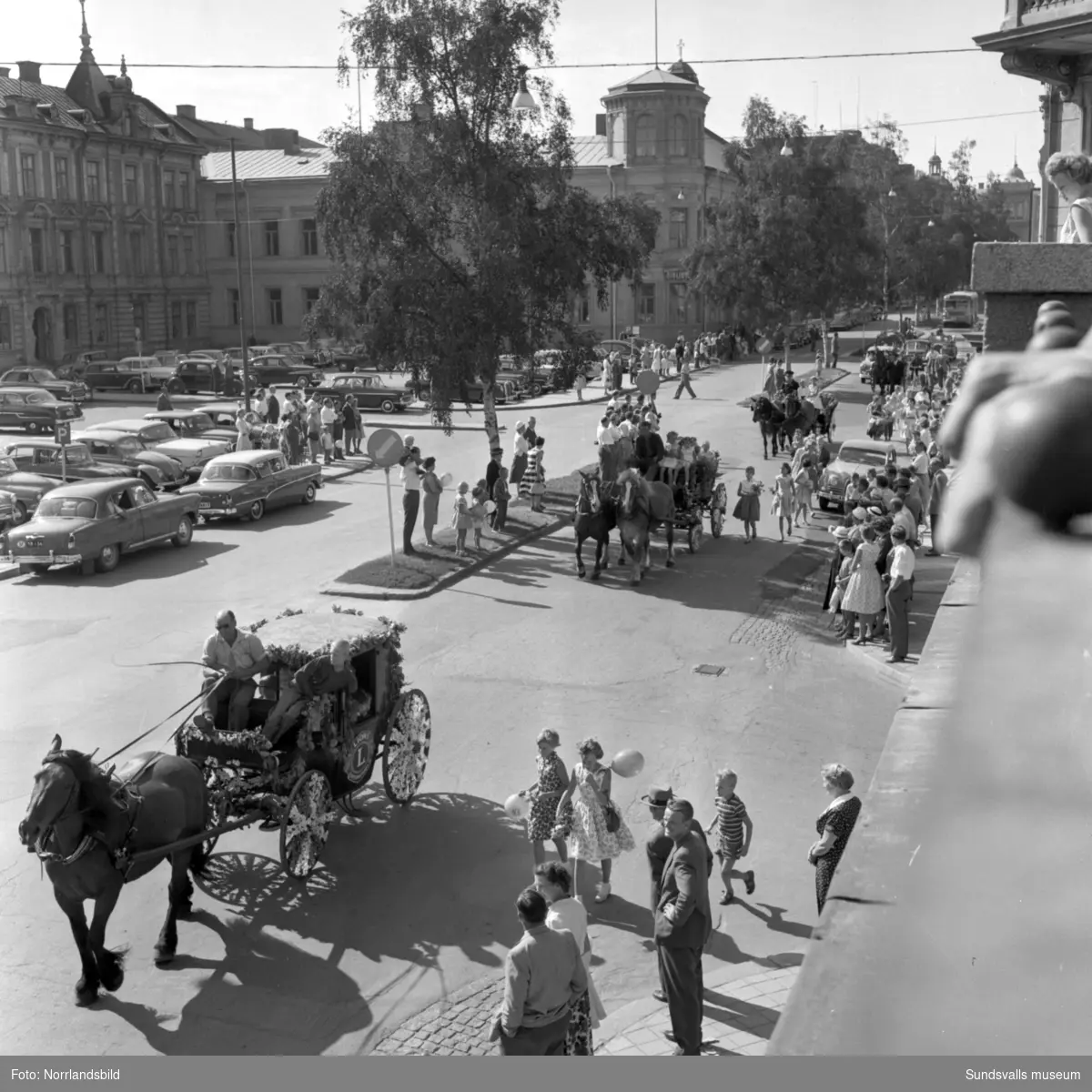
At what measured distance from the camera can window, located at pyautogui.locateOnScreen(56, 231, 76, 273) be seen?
64.7 meters

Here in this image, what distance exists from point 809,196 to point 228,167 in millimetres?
37807

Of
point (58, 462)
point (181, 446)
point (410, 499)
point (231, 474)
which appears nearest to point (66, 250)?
point (181, 446)

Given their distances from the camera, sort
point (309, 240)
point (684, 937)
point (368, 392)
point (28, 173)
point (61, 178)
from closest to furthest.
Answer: point (684, 937)
point (368, 392)
point (28, 173)
point (61, 178)
point (309, 240)

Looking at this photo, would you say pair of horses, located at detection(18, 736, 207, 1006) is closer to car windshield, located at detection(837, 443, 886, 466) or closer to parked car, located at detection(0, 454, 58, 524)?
parked car, located at detection(0, 454, 58, 524)

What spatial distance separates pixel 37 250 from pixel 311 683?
5786 cm

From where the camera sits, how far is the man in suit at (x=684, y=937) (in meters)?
8.61

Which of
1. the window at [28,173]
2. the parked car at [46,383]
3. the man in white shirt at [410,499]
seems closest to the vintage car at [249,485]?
the man in white shirt at [410,499]

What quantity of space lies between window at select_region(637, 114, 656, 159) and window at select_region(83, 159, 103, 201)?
94.9ft

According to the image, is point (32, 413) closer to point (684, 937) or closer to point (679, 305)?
point (679, 305)

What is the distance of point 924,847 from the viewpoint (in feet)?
4.44

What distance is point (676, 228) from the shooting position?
77.4 meters

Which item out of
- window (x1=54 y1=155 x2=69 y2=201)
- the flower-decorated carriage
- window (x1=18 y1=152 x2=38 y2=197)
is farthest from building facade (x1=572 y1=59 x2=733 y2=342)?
the flower-decorated carriage
